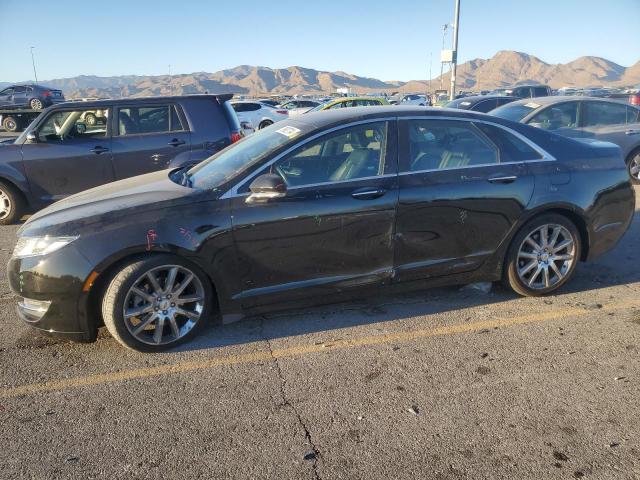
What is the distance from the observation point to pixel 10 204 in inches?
273

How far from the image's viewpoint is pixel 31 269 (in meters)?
3.25

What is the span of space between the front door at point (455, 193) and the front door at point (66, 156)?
15.6ft

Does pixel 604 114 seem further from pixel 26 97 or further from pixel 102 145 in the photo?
pixel 26 97

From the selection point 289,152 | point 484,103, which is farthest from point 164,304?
point 484,103

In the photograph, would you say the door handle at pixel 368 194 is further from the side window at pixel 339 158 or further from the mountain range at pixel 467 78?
the mountain range at pixel 467 78

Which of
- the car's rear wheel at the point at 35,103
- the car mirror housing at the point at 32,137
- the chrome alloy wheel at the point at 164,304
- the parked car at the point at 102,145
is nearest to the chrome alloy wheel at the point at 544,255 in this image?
the chrome alloy wheel at the point at 164,304

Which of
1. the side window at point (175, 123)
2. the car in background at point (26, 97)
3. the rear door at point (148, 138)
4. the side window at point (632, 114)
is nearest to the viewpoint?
the rear door at point (148, 138)

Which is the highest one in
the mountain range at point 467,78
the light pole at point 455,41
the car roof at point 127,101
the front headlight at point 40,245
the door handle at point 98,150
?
the mountain range at point 467,78

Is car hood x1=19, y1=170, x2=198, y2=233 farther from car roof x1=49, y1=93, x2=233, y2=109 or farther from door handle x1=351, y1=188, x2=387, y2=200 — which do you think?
car roof x1=49, y1=93, x2=233, y2=109

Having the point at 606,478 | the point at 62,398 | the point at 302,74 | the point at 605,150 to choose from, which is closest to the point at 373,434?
the point at 606,478

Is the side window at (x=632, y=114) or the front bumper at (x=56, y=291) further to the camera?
the side window at (x=632, y=114)

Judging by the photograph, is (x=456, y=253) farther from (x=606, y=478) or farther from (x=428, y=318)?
(x=606, y=478)

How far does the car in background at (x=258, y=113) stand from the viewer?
20656mm

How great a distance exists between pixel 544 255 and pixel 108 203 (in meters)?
3.55
